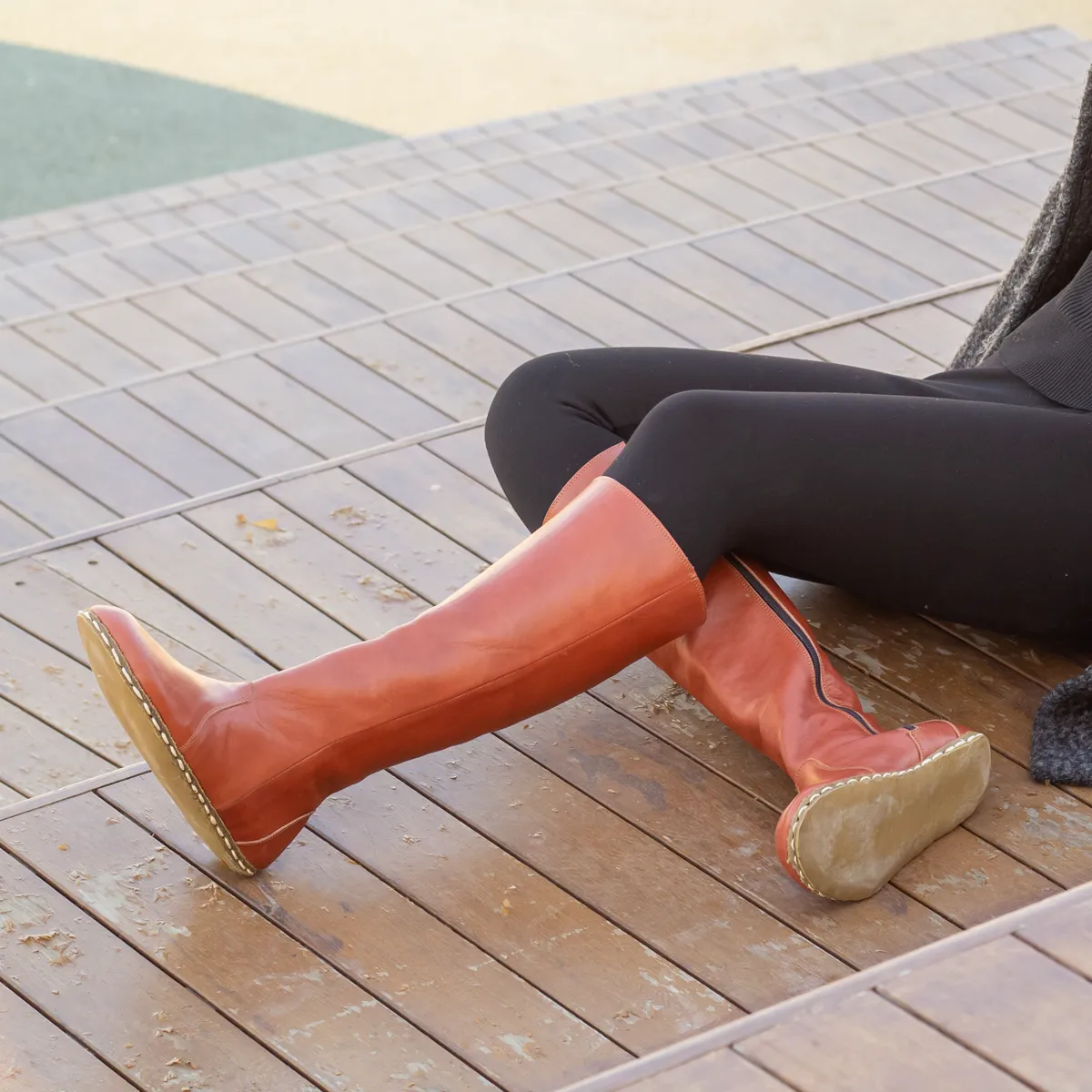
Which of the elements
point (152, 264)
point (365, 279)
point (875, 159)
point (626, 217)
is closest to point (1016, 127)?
point (875, 159)

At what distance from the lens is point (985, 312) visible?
1.90 m

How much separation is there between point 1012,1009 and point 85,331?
2.08 meters

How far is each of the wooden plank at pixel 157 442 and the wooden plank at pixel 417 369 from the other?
33 cm

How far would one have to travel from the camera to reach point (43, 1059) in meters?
1.25

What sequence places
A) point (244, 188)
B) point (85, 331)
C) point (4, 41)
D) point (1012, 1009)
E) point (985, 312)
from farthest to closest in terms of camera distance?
point (4, 41), point (244, 188), point (85, 331), point (985, 312), point (1012, 1009)

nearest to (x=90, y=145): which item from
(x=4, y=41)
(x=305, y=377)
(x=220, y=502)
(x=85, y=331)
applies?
(x=4, y=41)

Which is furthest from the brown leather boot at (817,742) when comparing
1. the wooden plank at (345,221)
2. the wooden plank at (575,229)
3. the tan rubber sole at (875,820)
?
the wooden plank at (345,221)

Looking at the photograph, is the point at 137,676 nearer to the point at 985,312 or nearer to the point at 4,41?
the point at 985,312

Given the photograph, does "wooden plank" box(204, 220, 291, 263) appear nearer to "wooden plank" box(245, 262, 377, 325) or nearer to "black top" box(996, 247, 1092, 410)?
"wooden plank" box(245, 262, 377, 325)

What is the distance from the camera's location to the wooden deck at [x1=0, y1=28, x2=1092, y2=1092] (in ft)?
4.29

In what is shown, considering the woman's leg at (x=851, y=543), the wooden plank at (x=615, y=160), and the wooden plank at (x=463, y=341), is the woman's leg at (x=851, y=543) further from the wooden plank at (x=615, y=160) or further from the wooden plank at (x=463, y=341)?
the wooden plank at (x=615, y=160)

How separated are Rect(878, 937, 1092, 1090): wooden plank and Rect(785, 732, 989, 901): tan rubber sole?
15cm

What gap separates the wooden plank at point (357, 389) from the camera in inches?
92.3

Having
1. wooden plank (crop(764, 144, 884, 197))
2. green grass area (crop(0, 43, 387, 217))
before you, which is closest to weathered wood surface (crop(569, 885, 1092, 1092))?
wooden plank (crop(764, 144, 884, 197))
